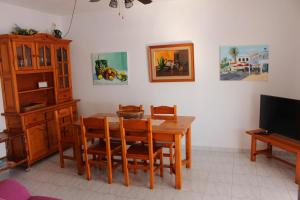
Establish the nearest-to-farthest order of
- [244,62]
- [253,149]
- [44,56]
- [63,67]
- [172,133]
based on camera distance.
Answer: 1. [172,133]
2. [253,149]
3. [244,62]
4. [44,56]
5. [63,67]

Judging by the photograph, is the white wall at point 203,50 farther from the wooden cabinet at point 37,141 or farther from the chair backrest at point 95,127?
the chair backrest at point 95,127

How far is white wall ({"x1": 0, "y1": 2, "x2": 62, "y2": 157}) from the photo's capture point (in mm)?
3752

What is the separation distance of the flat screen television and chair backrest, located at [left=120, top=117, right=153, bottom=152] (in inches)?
70.9

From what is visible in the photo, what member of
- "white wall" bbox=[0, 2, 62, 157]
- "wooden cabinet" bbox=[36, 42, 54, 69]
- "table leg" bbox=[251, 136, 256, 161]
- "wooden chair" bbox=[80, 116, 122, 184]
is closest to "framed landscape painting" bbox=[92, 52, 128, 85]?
"wooden cabinet" bbox=[36, 42, 54, 69]

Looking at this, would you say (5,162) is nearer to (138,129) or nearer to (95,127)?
(95,127)

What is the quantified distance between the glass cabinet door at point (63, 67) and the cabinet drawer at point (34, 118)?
2.31 ft

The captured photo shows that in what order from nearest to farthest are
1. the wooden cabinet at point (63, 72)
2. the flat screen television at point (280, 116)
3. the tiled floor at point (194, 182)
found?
1. the tiled floor at point (194, 182)
2. the flat screen television at point (280, 116)
3. the wooden cabinet at point (63, 72)

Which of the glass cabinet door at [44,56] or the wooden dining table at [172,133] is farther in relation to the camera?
the glass cabinet door at [44,56]

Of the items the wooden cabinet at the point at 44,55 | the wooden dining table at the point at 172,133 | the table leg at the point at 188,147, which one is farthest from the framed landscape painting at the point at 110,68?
the table leg at the point at 188,147

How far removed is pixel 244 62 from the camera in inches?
151

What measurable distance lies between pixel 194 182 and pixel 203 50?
2.04 metres

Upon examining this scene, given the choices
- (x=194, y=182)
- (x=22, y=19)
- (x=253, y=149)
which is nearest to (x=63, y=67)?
(x=22, y=19)

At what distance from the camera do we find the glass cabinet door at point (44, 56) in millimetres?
4031

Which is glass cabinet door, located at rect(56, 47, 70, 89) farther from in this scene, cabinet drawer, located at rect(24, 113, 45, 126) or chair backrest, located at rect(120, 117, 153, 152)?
chair backrest, located at rect(120, 117, 153, 152)
